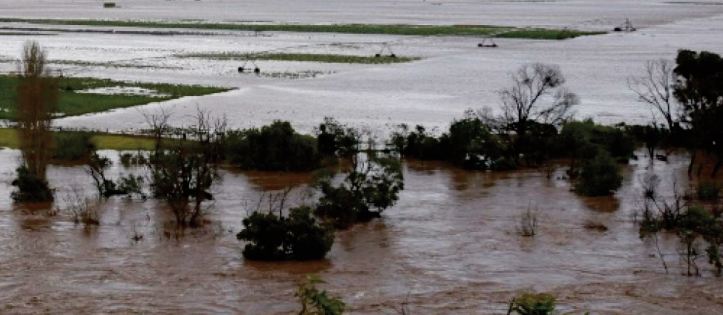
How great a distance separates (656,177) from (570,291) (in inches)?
568

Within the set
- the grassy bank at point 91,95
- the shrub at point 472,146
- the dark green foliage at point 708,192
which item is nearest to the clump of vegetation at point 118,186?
the shrub at point 472,146

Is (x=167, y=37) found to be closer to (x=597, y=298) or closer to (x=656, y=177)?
(x=656, y=177)

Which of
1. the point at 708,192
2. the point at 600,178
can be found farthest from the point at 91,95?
the point at 708,192

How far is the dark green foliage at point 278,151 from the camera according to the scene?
40.3 m

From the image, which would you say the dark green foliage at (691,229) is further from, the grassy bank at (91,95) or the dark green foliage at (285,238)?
the grassy bank at (91,95)

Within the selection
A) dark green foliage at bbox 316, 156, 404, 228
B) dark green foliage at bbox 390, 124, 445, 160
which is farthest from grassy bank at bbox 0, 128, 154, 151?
dark green foliage at bbox 316, 156, 404, 228

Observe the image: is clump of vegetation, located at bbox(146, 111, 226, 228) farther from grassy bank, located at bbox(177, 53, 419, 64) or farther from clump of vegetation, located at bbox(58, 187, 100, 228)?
grassy bank, located at bbox(177, 53, 419, 64)

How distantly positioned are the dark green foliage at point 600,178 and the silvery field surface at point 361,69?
15.4m

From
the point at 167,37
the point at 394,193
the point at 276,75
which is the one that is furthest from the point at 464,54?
the point at 394,193

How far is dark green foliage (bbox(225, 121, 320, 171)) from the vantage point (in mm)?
40281

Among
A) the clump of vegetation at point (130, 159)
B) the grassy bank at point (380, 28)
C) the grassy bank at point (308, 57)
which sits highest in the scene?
the grassy bank at point (380, 28)

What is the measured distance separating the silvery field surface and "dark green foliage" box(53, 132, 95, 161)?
742 cm

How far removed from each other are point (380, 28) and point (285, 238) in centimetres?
9703

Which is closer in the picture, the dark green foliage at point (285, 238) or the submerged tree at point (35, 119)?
the dark green foliage at point (285, 238)
